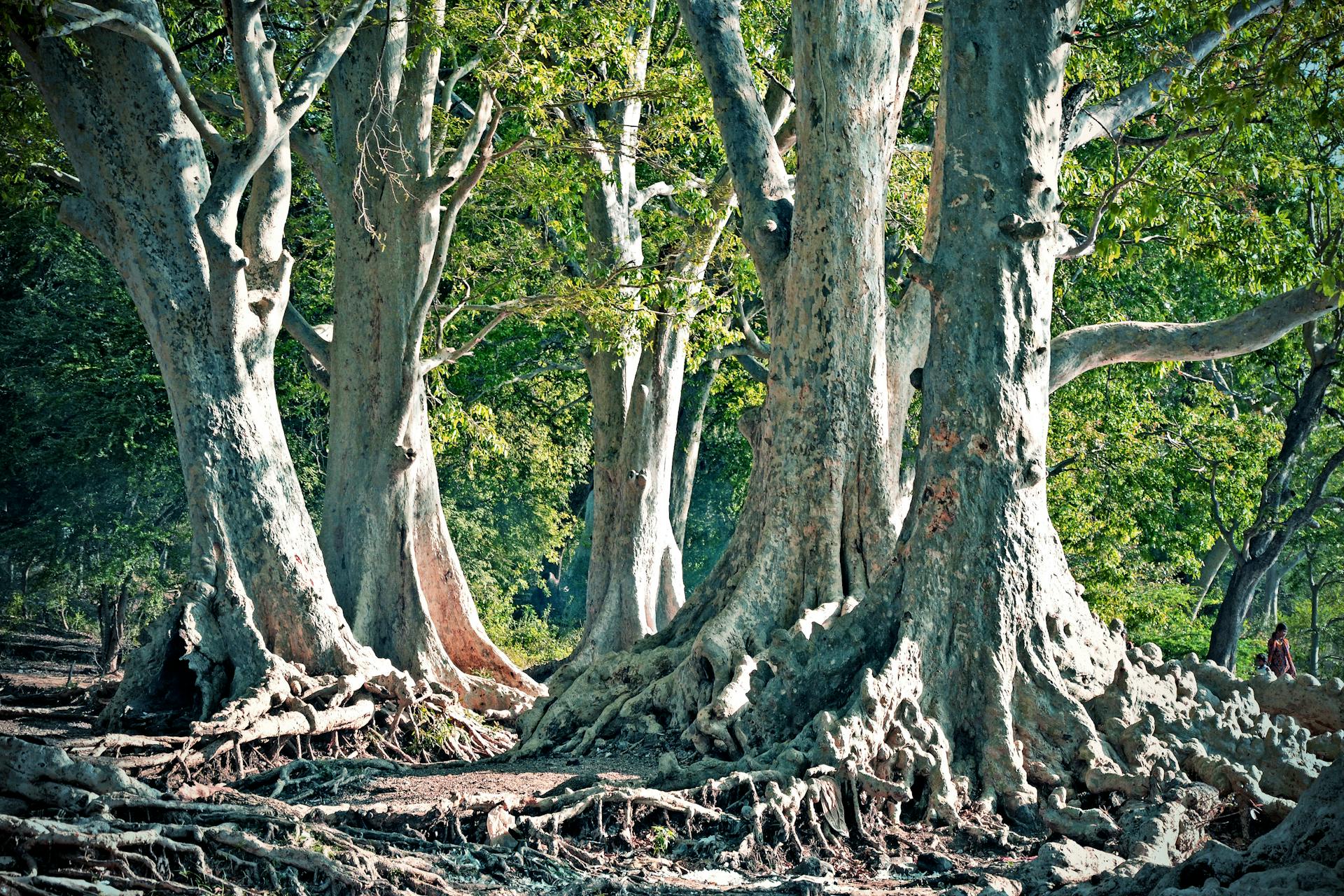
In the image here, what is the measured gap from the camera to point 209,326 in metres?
11.7

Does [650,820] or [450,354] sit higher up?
[450,354]

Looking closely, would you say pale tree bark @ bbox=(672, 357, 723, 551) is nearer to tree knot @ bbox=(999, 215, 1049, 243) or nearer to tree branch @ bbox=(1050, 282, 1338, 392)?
tree branch @ bbox=(1050, 282, 1338, 392)

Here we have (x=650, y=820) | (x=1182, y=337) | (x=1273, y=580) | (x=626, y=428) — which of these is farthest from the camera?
(x=1273, y=580)

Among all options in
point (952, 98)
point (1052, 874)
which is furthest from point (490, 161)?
point (1052, 874)

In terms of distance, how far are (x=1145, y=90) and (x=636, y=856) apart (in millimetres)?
9533

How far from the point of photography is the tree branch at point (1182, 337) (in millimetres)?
10883

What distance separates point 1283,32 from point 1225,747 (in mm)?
4681

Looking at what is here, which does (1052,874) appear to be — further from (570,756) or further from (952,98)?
(952,98)

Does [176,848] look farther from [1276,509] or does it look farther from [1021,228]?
[1276,509]

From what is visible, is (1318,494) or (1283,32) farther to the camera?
(1318,494)

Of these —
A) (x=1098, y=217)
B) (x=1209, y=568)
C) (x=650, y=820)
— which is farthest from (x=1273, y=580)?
(x=650, y=820)

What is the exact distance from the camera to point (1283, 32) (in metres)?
7.40

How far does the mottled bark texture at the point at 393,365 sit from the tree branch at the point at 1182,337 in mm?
6800

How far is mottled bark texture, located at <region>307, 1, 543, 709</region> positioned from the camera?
46.1ft
